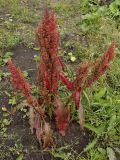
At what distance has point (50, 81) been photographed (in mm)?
3035

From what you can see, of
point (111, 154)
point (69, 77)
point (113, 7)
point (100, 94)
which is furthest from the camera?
point (113, 7)

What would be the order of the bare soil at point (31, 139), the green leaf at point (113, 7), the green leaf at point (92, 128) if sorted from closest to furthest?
the bare soil at point (31, 139), the green leaf at point (92, 128), the green leaf at point (113, 7)

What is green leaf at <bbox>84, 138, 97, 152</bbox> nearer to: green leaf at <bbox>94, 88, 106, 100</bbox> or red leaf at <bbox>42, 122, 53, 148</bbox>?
red leaf at <bbox>42, 122, 53, 148</bbox>

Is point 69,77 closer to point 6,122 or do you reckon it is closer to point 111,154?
point 6,122

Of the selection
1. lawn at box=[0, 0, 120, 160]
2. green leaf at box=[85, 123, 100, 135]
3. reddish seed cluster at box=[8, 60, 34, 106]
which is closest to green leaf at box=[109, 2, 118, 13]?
lawn at box=[0, 0, 120, 160]

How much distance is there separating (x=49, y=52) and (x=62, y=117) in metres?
0.78

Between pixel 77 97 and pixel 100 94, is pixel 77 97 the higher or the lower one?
the higher one

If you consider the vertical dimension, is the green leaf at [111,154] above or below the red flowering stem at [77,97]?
below

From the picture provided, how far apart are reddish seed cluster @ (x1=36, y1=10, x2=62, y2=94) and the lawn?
0.51m

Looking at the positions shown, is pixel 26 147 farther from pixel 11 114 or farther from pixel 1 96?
pixel 1 96

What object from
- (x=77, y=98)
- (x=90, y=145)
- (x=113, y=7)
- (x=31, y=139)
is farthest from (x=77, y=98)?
(x=113, y=7)

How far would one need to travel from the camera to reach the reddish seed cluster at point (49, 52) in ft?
8.60

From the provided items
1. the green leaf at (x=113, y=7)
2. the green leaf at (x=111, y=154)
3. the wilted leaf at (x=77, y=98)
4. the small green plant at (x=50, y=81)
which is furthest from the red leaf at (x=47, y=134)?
the green leaf at (x=113, y=7)

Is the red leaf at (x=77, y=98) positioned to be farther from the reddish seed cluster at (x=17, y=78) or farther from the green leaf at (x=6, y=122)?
the green leaf at (x=6, y=122)
